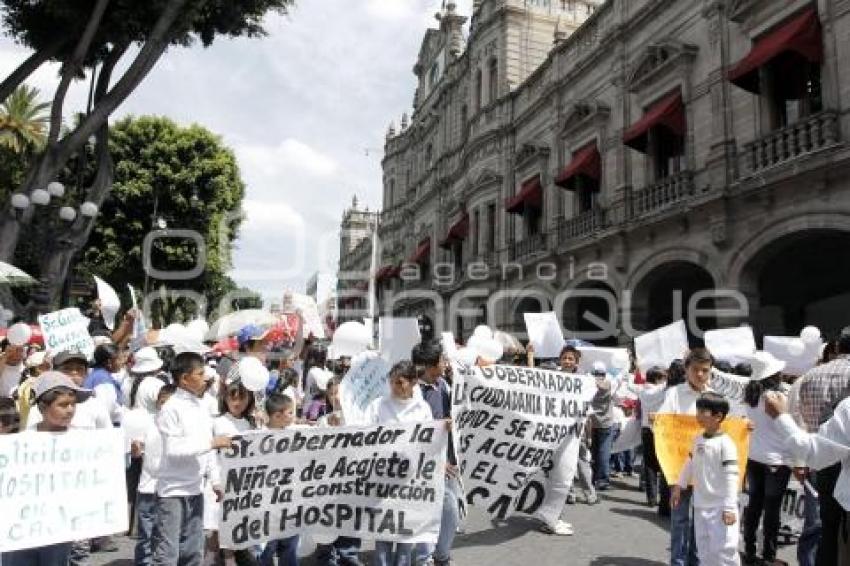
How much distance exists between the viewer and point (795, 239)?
1335 centimetres

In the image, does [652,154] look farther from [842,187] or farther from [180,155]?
[180,155]

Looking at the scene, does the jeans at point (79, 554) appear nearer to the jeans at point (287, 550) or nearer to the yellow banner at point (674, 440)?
the jeans at point (287, 550)

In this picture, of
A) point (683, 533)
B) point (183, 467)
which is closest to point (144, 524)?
point (183, 467)

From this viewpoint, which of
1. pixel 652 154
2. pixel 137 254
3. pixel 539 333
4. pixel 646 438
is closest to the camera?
pixel 646 438

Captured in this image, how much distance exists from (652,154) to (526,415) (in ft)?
40.4

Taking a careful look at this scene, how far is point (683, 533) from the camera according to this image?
5281 millimetres

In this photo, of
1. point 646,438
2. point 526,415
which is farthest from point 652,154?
point 526,415

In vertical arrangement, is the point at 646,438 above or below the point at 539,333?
below

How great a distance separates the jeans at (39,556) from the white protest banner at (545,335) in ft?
25.2

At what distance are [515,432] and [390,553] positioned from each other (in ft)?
6.05

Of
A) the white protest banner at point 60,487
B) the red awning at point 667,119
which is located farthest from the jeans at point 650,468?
the red awning at point 667,119

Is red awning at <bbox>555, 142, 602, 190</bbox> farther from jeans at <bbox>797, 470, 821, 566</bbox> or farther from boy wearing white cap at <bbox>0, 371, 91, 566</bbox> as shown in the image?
boy wearing white cap at <bbox>0, 371, 91, 566</bbox>

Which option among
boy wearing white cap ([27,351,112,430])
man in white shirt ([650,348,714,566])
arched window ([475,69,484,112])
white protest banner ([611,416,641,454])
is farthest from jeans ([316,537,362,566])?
arched window ([475,69,484,112])

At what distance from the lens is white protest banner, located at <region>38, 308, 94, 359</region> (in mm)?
7974
